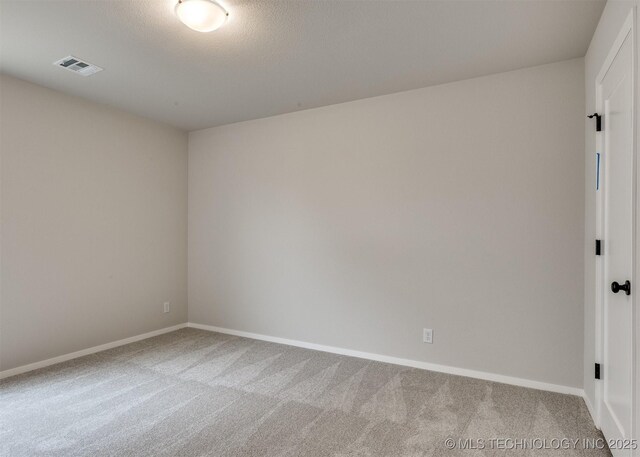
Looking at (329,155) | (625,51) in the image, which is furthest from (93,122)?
(625,51)

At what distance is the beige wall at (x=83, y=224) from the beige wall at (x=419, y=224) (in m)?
0.63

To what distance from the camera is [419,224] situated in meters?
3.38

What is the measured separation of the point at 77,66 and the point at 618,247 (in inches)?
158


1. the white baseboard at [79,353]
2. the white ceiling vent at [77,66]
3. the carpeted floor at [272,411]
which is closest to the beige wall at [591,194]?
the carpeted floor at [272,411]

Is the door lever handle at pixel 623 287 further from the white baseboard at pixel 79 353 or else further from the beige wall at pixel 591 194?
the white baseboard at pixel 79 353

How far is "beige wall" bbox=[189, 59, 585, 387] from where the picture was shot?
2.85 m

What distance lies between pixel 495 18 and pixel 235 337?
3993mm

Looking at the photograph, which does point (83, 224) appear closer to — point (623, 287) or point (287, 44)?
point (287, 44)

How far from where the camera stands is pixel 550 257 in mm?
2859

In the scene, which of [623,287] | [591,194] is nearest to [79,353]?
[623,287]

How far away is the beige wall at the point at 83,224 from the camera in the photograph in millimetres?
3176

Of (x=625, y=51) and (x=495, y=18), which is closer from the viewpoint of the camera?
(x=625, y=51)

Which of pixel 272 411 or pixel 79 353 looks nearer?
pixel 272 411

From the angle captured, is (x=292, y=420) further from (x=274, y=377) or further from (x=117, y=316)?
(x=117, y=316)
